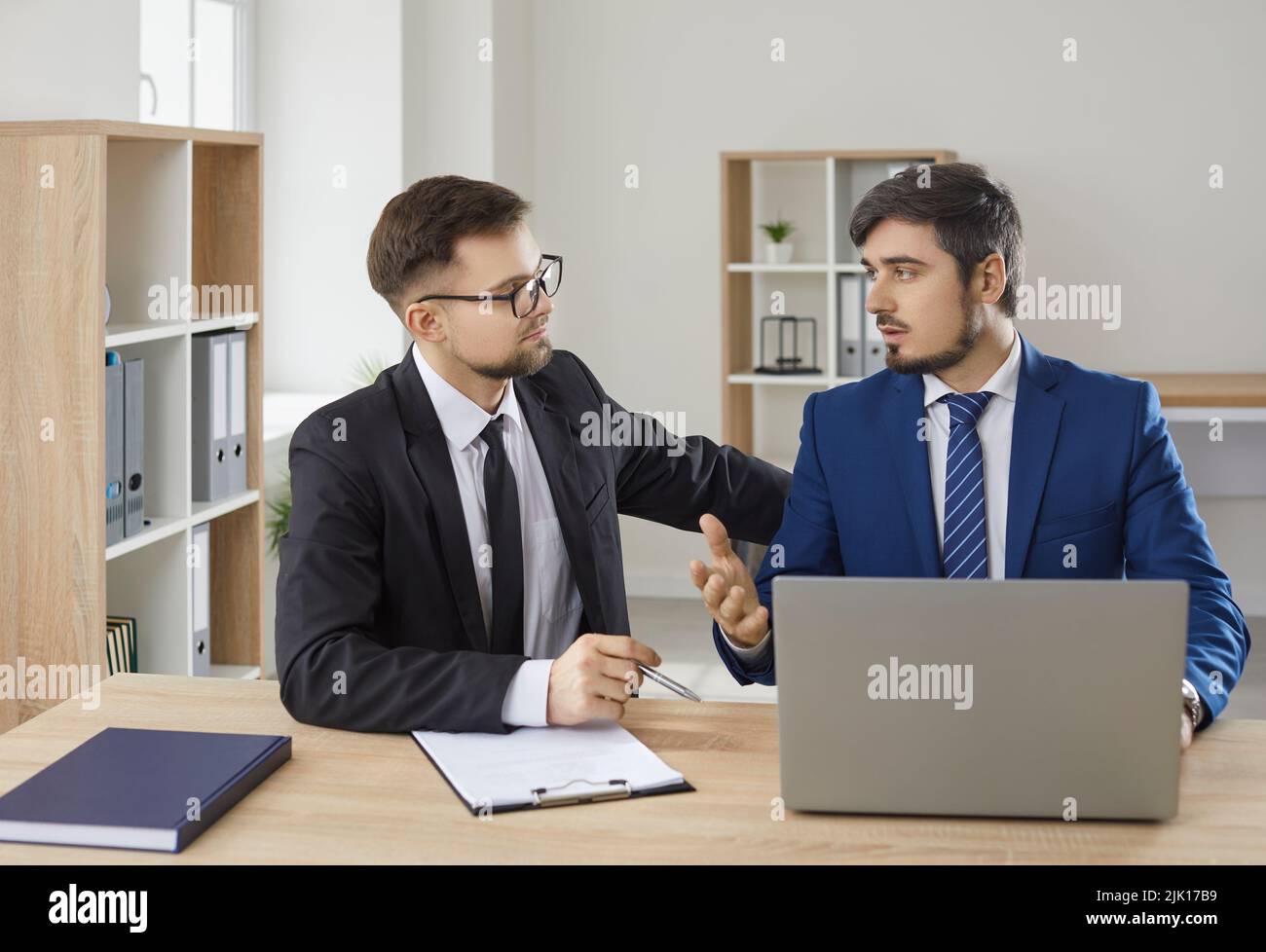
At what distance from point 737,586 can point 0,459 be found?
1.68m

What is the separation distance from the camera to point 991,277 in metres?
2.05

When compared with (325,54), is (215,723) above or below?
below

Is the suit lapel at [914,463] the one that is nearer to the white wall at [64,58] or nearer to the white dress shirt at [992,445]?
the white dress shirt at [992,445]

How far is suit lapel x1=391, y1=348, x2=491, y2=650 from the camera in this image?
190cm

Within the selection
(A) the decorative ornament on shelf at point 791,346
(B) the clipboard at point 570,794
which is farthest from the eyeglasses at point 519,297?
(A) the decorative ornament on shelf at point 791,346

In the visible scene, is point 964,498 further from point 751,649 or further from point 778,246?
point 778,246

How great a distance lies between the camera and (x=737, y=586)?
5.43 feet

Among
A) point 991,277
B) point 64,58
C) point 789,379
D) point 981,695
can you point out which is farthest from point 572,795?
point 789,379
